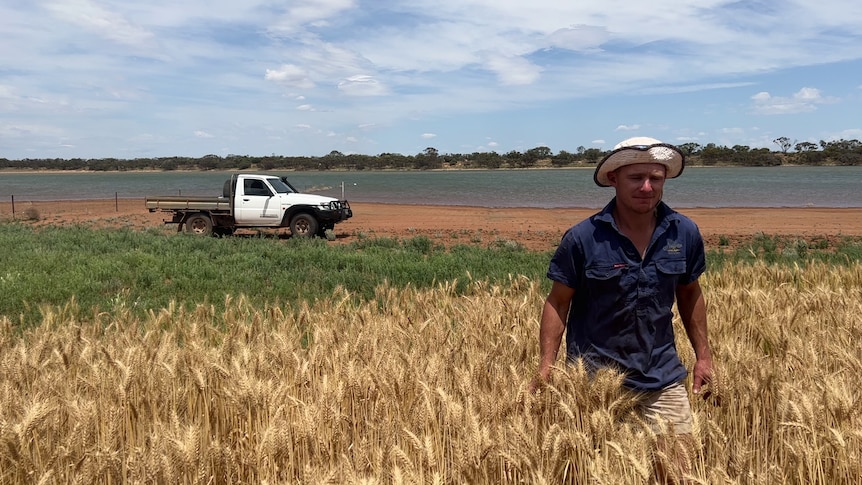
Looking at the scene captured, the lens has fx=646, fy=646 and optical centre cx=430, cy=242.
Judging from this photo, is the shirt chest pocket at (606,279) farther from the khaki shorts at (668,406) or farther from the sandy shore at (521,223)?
the sandy shore at (521,223)

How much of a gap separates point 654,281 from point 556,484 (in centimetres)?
109

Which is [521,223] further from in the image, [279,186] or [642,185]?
[642,185]

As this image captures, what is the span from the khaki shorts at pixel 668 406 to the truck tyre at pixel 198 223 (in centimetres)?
1791

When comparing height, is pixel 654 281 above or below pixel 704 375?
above

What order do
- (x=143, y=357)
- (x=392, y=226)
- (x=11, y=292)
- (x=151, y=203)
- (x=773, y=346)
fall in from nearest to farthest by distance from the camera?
(x=143, y=357) → (x=773, y=346) → (x=11, y=292) → (x=151, y=203) → (x=392, y=226)

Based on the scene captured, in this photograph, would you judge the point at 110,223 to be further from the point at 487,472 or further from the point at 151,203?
the point at 487,472

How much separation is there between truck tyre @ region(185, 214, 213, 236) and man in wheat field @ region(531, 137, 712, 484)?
58.1 ft

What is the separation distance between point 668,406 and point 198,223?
1844 cm

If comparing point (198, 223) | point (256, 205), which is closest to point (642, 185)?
point (256, 205)

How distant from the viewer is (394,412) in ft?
11.2

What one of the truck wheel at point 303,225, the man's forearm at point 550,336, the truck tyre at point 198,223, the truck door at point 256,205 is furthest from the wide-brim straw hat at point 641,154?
the truck tyre at point 198,223

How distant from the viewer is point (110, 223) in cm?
2561

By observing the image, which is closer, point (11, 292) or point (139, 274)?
point (11, 292)

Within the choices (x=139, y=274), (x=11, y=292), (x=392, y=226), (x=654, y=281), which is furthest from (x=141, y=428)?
(x=392, y=226)
